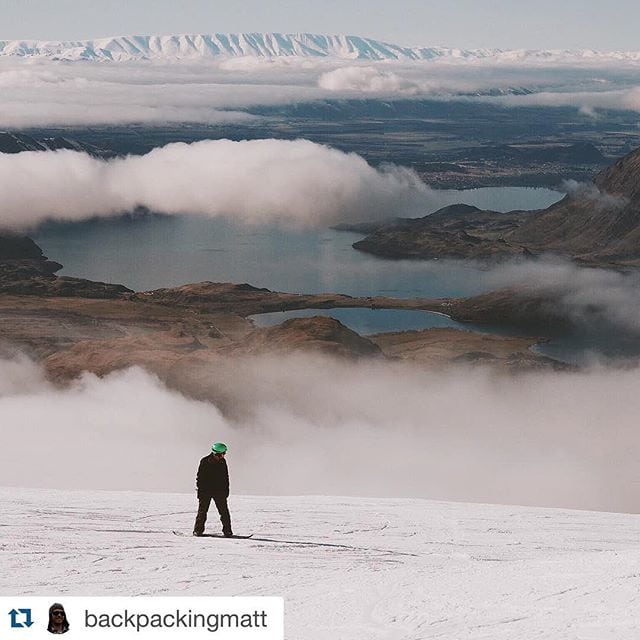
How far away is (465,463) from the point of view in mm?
179125

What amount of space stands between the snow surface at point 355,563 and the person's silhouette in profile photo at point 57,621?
1.89m

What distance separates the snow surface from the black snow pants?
53 cm

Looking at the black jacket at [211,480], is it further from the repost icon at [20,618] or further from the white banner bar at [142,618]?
the repost icon at [20,618]

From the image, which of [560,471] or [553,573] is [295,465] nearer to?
[560,471]

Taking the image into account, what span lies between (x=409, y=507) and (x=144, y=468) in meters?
117

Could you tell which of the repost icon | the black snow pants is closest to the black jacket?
the black snow pants

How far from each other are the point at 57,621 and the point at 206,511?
→ 24.0 feet

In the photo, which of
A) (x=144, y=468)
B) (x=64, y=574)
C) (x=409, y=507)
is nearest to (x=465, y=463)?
(x=144, y=468)

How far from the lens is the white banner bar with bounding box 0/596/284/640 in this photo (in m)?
13.8

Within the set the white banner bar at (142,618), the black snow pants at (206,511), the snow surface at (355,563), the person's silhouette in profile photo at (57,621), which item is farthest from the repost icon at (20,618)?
the black snow pants at (206,511)

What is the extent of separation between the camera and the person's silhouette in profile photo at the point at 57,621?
13.9 m

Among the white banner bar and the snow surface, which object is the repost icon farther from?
the snow surface

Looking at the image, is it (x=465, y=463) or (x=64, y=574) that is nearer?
(x=64, y=574)

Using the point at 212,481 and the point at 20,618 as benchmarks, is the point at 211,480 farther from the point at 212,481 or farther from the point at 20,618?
the point at 20,618
